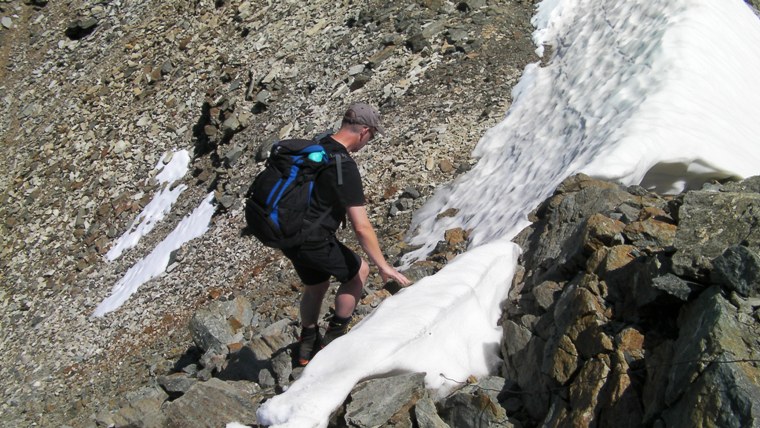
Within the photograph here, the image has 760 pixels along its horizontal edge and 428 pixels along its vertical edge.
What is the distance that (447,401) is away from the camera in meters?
4.50

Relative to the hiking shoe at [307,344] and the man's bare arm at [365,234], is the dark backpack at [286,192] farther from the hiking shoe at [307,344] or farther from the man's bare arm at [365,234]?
the hiking shoe at [307,344]

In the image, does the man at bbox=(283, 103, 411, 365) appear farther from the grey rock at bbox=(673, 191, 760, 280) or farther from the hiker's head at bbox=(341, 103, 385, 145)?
the grey rock at bbox=(673, 191, 760, 280)

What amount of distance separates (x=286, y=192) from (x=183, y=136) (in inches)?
460

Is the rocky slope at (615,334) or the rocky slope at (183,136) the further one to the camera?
the rocky slope at (183,136)

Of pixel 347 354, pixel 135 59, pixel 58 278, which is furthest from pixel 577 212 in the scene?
pixel 135 59

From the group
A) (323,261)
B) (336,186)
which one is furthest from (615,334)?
(323,261)

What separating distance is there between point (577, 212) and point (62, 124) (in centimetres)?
1665

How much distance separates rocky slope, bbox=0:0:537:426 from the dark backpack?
2204 millimetres

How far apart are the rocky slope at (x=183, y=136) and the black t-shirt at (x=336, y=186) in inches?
81.4

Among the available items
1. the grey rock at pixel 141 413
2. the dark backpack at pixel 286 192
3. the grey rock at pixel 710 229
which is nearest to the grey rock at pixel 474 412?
the grey rock at pixel 710 229

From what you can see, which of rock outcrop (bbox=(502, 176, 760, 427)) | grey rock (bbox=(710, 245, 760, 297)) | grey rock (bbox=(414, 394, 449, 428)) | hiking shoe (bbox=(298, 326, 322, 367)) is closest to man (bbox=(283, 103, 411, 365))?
hiking shoe (bbox=(298, 326, 322, 367))

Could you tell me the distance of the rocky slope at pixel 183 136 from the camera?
35.0 feet

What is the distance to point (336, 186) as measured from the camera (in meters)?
4.99

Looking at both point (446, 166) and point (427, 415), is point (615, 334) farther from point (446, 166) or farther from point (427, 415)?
point (446, 166)
